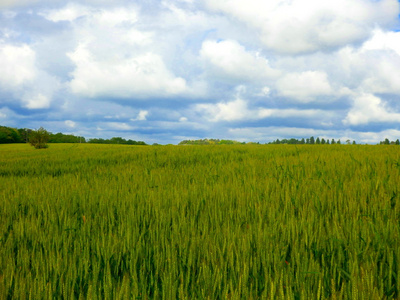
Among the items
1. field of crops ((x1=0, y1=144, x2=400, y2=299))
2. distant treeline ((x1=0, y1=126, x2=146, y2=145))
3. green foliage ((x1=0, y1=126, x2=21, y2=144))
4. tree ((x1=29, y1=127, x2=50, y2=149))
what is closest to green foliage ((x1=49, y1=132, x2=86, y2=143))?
distant treeline ((x1=0, y1=126, x2=146, y2=145))

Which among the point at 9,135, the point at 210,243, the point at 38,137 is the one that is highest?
the point at 9,135

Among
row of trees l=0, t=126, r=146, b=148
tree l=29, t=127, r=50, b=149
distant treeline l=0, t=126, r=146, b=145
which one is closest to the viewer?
tree l=29, t=127, r=50, b=149

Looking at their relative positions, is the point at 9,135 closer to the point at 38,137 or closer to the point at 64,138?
the point at 64,138

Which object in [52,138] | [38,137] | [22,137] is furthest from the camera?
[22,137]

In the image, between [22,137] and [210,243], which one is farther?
[22,137]

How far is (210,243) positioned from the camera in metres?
2.19

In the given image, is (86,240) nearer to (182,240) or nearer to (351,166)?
(182,240)

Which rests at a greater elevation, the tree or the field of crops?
the tree

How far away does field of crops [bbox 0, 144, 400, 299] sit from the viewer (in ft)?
5.59

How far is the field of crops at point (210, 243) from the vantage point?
1.70 metres

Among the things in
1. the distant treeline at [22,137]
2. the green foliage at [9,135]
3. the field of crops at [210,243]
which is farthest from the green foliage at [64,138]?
the field of crops at [210,243]

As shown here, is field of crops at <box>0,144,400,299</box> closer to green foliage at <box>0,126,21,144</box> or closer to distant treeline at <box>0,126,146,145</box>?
distant treeline at <box>0,126,146,145</box>

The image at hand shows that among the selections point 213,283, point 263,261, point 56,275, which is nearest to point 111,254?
point 56,275

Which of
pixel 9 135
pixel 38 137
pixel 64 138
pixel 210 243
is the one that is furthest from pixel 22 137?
pixel 210 243
